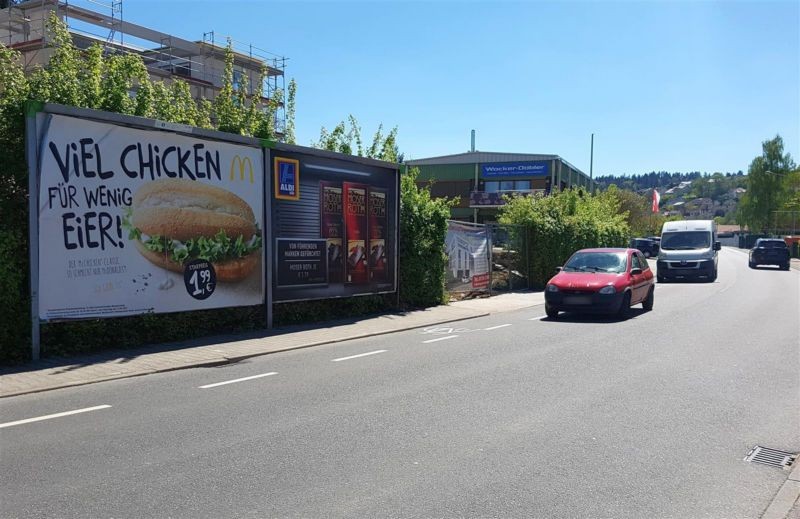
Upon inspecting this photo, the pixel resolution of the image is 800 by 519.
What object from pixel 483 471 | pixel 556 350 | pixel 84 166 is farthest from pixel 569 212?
pixel 483 471

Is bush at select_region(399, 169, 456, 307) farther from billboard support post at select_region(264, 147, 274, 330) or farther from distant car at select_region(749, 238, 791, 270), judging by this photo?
distant car at select_region(749, 238, 791, 270)

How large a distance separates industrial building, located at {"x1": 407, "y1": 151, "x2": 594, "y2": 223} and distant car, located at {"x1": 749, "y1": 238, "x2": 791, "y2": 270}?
1810cm

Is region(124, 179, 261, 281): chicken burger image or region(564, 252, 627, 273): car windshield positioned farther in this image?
region(564, 252, 627, 273): car windshield

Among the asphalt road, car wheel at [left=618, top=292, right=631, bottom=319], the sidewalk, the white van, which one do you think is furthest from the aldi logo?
the white van

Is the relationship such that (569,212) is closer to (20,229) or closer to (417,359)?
(417,359)

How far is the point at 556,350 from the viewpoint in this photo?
33.6ft

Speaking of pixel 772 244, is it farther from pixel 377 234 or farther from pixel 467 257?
pixel 377 234

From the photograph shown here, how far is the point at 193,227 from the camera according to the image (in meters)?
10.9

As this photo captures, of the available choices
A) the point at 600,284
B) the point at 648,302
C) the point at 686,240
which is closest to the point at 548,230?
the point at 648,302

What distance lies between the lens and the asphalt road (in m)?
4.28

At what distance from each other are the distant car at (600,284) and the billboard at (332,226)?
385 centimetres

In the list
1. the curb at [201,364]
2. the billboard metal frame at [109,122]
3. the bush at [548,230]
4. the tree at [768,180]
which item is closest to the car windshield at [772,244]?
the bush at [548,230]

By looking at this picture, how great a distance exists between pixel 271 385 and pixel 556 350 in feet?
15.6

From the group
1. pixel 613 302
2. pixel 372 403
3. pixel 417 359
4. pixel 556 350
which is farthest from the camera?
pixel 613 302
